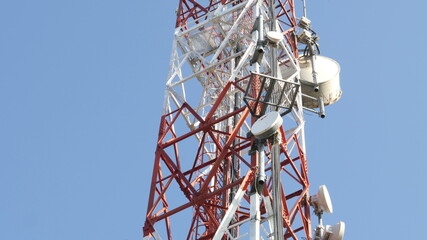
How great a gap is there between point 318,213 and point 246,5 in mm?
7493

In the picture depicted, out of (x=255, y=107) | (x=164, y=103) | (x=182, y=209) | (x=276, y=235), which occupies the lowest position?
(x=276, y=235)

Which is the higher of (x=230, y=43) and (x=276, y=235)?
(x=230, y=43)

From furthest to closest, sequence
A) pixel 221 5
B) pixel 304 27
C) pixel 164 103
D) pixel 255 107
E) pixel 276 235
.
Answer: pixel 304 27 → pixel 221 5 → pixel 164 103 → pixel 255 107 → pixel 276 235

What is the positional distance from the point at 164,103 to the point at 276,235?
364 inches

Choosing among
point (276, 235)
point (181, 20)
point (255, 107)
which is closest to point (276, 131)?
point (255, 107)

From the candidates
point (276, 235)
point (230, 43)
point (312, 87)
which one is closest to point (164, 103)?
point (230, 43)

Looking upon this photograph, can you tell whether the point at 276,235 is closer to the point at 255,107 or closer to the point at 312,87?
the point at 255,107

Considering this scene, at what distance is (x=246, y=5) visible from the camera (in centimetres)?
3092

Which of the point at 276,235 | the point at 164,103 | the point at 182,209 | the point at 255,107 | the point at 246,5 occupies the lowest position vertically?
the point at 276,235

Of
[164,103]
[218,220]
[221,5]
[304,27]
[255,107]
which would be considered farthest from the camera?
[304,27]

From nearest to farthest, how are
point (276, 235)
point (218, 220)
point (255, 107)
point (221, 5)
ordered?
point (276, 235) → point (255, 107) → point (218, 220) → point (221, 5)

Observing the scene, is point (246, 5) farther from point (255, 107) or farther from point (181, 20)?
point (255, 107)

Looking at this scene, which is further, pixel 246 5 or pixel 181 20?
Answer: pixel 181 20

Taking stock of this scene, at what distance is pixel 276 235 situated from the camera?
22031 mm
